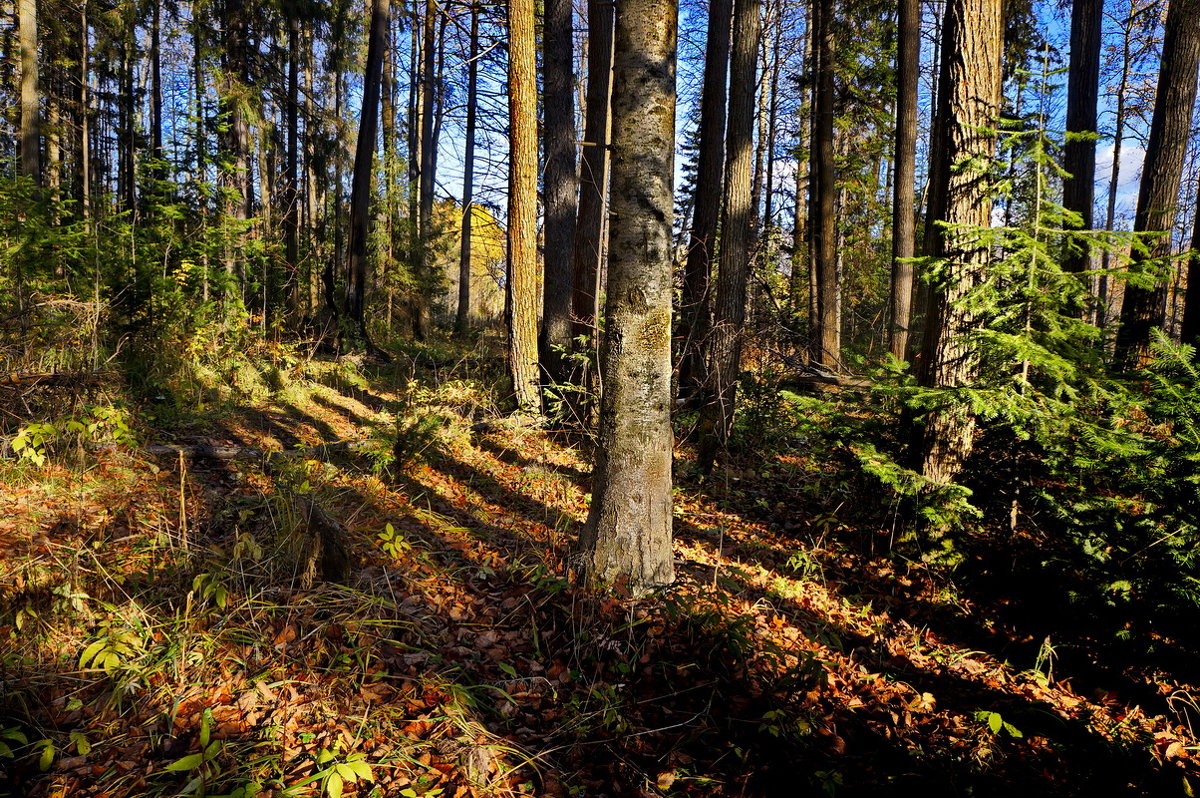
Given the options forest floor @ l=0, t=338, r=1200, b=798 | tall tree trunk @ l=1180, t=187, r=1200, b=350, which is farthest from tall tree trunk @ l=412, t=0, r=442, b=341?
tall tree trunk @ l=1180, t=187, r=1200, b=350

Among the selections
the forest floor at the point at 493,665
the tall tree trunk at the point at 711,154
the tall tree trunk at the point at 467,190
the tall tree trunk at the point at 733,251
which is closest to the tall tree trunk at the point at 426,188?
the tall tree trunk at the point at 467,190

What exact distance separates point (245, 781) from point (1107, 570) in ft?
15.0

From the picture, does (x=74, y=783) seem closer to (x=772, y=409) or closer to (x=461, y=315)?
(x=772, y=409)

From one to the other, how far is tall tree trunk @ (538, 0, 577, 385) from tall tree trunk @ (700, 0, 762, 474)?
2099mm

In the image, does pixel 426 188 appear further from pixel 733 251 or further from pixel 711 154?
pixel 733 251

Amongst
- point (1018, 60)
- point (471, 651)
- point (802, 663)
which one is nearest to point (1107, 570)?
point (802, 663)

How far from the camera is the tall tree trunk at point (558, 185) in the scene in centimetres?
823

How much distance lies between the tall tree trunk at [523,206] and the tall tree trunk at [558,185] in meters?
0.41

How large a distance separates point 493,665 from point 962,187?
14.8 ft

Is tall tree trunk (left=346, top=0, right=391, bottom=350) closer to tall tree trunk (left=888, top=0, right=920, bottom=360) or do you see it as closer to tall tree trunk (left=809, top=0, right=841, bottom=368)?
tall tree trunk (left=809, top=0, right=841, bottom=368)

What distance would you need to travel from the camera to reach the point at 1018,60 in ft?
44.9

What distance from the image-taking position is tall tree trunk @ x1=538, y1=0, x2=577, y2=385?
27.0 feet

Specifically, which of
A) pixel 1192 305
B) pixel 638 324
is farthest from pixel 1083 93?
pixel 638 324

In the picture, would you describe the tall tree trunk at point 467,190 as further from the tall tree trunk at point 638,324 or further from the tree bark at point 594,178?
the tall tree trunk at point 638,324
